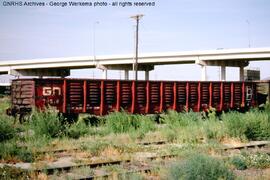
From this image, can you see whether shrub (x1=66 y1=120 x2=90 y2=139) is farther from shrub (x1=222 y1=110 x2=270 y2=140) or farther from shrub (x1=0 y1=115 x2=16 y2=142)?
shrub (x1=222 y1=110 x2=270 y2=140)

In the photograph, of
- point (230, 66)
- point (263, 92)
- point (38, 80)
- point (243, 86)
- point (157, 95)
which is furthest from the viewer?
point (230, 66)

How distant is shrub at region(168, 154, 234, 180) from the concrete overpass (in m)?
46.3

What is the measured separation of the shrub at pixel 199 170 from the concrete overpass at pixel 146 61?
4629 centimetres

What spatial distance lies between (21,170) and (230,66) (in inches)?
2200

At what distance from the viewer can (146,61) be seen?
199 ft

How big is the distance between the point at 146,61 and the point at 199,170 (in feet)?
179

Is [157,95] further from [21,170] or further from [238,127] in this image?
[21,170]

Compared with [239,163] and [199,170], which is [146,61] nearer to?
[239,163]

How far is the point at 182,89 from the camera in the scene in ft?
70.4

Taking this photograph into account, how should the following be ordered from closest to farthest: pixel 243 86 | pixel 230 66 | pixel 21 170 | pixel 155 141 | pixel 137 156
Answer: pixel 21 170
pixel 137 156
pixel 155 141
pixel 243 86
pixel 230 66

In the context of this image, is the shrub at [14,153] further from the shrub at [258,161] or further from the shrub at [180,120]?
the shrub at [180,120]

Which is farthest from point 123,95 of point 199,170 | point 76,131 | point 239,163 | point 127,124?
point 199,170

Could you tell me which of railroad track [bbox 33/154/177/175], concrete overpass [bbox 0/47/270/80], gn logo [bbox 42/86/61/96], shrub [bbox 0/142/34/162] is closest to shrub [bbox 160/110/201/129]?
railroad track [bbox 33/154/177/175]

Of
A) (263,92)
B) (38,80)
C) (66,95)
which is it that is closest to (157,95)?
(66,95)
